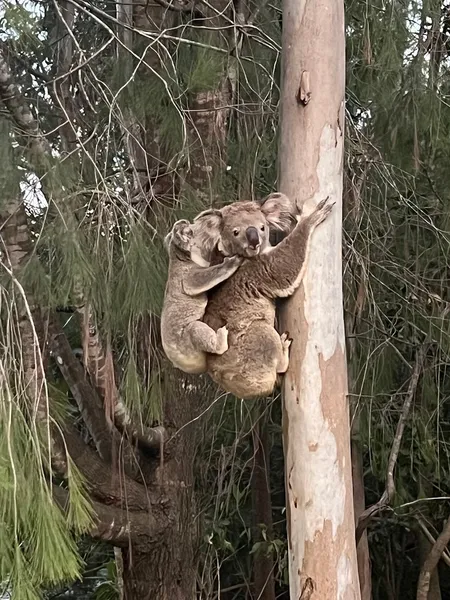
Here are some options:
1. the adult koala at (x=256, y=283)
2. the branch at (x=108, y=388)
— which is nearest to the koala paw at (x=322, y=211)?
the adult koala at (x=256, y=283)

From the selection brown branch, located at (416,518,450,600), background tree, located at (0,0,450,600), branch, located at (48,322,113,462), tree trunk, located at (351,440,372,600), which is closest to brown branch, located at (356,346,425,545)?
background tree, located at (0,0,450,600)

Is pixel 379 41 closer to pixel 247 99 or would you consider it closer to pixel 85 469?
pixel 247 99

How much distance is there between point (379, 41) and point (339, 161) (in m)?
0.82

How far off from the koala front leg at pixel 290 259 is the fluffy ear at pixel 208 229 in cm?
10

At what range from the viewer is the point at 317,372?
1230 millimetres

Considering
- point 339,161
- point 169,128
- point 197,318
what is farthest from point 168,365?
point 339,161

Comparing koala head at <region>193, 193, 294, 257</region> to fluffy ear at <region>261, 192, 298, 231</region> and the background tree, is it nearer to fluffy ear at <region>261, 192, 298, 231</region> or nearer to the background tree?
fluffy ear at <region>261, 192, 298, 231</region>

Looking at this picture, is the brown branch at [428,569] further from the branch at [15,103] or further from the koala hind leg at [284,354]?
the branch at [15,103]

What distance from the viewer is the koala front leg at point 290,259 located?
3.98ft

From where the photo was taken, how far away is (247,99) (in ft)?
7.26

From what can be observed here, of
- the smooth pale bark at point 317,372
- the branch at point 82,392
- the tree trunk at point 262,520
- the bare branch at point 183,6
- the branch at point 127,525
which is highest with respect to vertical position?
the bare branch at point 183,6

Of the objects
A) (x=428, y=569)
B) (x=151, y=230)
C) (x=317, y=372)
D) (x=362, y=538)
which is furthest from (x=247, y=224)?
(x=428, y=569)

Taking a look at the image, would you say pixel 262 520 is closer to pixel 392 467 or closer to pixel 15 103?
pixel 392 467

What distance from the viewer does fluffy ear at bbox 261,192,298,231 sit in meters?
1.25
